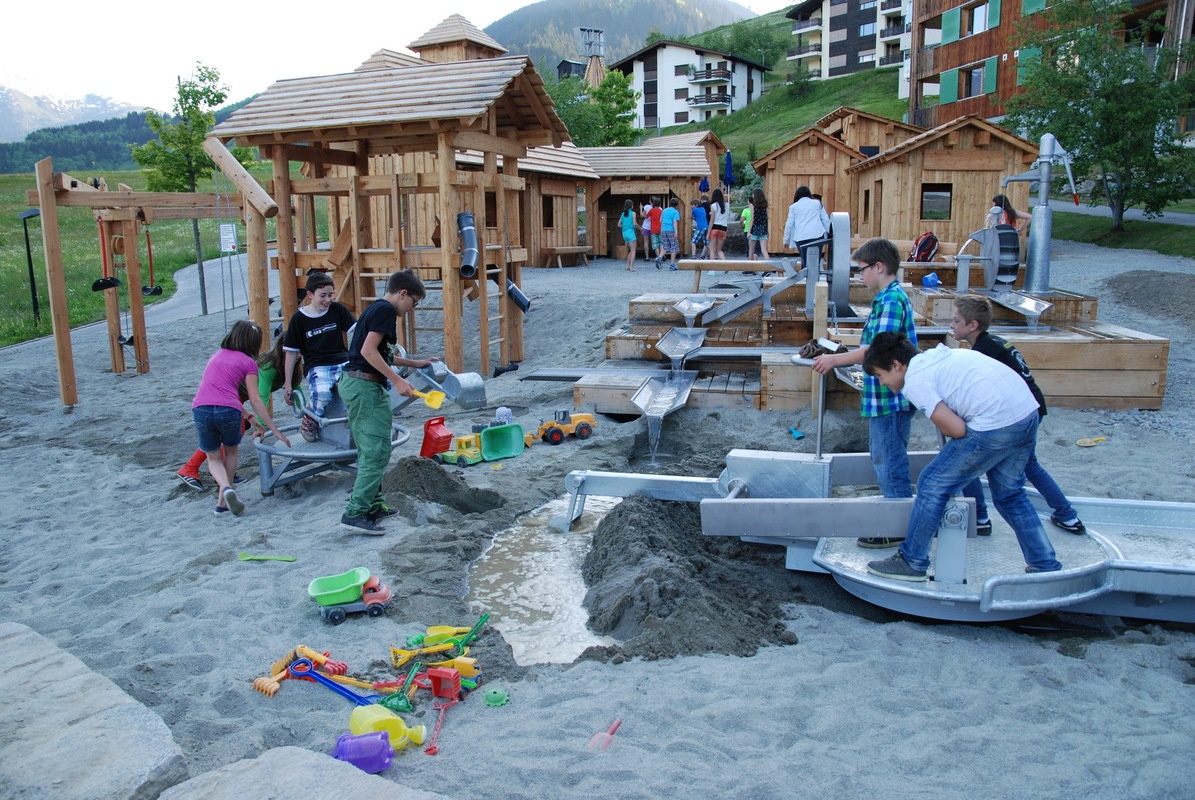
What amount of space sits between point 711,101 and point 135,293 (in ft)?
248

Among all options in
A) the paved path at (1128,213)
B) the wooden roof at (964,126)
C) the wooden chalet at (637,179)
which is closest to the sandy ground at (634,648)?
the wooden roof at (964,126)

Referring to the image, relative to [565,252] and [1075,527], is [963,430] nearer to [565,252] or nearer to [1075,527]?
[1075,527]

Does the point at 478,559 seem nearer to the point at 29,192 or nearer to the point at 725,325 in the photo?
the point at 725,325

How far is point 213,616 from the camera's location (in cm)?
468

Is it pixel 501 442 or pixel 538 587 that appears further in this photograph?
pixel 501 442

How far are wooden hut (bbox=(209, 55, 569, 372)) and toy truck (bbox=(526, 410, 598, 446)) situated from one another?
273cm

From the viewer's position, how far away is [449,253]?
36.6 feet

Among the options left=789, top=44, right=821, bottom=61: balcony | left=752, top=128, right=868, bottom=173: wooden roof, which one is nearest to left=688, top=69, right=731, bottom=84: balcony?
left=789, top=44, right=821, bottom=61: balcony

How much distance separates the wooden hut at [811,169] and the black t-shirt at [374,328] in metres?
18.7

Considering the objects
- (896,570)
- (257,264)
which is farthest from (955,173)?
(896,570)

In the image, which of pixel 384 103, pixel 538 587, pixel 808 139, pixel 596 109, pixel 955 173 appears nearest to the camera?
pixel 538 587

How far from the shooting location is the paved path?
70.5 feet

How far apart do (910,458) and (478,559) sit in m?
2.92

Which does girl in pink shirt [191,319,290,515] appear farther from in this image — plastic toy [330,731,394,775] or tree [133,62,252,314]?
tree [133,62,252,314]
